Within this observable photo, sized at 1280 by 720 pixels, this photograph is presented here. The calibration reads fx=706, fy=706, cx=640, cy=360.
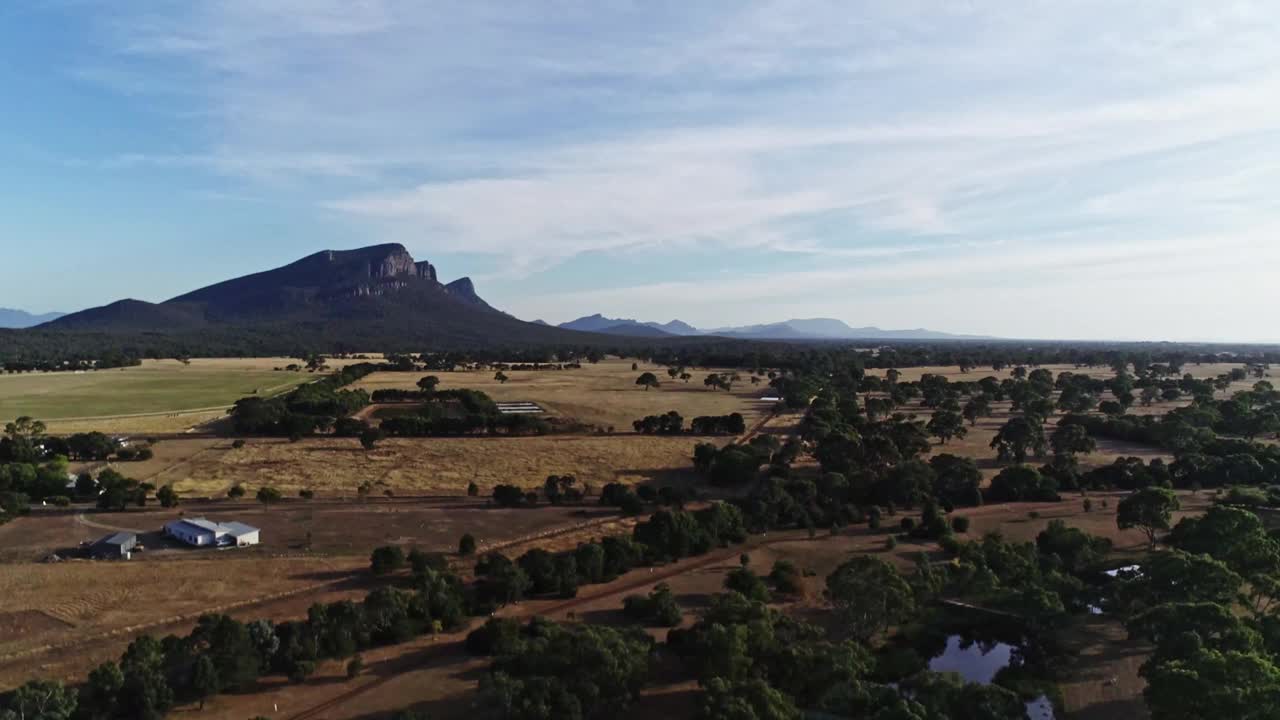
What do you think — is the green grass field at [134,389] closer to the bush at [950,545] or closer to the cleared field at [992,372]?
the bush at [950,545]

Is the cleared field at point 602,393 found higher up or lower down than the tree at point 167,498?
higher up

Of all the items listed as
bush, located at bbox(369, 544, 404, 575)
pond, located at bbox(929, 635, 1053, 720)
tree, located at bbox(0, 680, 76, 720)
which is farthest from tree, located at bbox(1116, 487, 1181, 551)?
tree, located at bbox(0, 680, 76, 720)

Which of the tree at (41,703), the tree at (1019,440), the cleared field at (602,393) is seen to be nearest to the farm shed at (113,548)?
the tree at (41,703)

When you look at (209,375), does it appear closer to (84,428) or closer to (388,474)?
(84,428)

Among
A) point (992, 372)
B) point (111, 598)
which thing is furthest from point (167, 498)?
point (992, 372)

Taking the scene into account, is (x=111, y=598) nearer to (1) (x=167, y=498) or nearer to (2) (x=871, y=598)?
(1) (x=167, y=498)

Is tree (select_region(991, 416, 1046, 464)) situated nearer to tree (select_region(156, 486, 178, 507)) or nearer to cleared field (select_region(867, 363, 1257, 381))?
tree (select_region(156, 486, 178, 507))

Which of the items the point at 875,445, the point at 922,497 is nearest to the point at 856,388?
the point at 875,445
